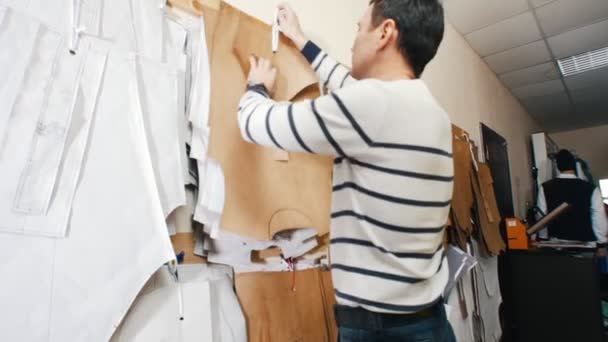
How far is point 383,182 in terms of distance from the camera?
2.04 ft

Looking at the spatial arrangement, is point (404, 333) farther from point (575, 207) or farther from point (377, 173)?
point (575, 207)

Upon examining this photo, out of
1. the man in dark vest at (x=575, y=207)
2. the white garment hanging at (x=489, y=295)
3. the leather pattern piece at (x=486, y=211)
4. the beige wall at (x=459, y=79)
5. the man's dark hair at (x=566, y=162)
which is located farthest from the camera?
the man's dark hair at (x=566, y=162)

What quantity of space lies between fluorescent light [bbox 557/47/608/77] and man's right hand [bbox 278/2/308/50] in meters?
3.21

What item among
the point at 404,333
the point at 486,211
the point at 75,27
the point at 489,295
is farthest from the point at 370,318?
the point at 489,295

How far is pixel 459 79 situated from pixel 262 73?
6.54 feet

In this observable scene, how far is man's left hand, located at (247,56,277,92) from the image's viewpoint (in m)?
0.79

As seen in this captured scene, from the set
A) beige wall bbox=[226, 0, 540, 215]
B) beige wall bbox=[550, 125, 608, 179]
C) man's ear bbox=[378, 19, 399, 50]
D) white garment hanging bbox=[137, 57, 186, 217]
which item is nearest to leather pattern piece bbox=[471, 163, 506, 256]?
beige wall bbox=[226, 0, 540, 215]

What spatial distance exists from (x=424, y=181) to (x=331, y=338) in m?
0.56

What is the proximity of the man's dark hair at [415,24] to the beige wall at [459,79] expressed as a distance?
408mm

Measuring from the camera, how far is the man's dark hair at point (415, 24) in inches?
28.5

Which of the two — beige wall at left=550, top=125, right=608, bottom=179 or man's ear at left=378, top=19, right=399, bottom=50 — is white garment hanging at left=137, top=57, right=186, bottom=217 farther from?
beige wall at left=550, top=125, right=608, bottom=179

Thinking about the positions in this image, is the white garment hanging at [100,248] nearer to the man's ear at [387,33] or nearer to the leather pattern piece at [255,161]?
the leather pattern piece at [255,161]

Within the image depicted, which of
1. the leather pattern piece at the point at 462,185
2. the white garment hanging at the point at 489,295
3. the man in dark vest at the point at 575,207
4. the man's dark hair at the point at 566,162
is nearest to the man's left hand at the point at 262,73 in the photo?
the leather pattern piece at the point at 462,185

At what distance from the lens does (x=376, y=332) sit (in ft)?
2.08
